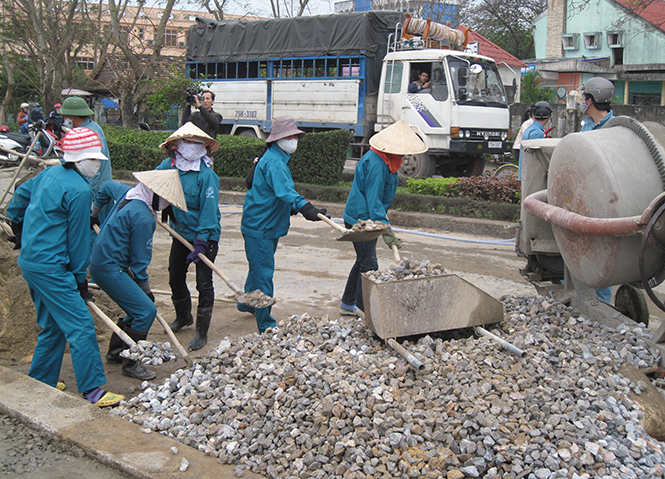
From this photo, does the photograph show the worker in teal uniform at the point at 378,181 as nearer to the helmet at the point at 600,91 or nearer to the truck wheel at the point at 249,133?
the helmet at the point at 600,91

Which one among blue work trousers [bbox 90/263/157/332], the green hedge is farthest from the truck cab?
blue work trousers [bbox 90/263/157/332]

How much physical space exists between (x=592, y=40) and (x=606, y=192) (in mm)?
31532

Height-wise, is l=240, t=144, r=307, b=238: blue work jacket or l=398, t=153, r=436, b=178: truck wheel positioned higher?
l=398, t=153, r=436, b=178: truck wheel

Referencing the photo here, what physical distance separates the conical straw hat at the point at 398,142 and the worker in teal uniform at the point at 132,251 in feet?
5.73

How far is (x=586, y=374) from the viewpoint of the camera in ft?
11.4

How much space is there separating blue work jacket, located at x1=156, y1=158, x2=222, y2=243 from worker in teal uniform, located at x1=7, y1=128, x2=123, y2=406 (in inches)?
41.8

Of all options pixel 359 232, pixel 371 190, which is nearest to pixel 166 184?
pixel 359 232

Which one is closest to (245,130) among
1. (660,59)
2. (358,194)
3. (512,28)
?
(358,194)

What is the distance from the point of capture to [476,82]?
13438 mm

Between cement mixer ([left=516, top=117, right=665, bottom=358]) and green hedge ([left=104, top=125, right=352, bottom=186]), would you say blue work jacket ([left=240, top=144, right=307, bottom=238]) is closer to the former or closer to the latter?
cement mixer ([left=516, top=117, right=665, bottom=358])

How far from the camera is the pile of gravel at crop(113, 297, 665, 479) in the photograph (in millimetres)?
2887

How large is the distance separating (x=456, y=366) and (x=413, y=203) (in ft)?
22.5

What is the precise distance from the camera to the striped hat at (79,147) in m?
3.69

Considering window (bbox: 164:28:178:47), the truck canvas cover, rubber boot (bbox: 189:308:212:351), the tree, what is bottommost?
rubber boot (bbox: 189:308:212:351)
